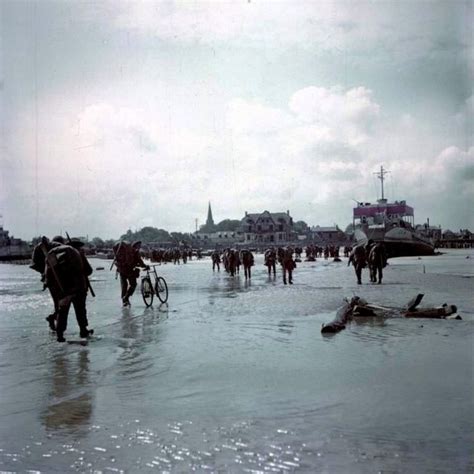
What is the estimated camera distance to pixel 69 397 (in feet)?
16.8

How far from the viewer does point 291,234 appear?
425ft

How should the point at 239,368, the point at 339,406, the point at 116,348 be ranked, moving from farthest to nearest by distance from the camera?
the point at 116,348 → the point at 239,368 → the point at 339,406

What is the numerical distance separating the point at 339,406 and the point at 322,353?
231 cm

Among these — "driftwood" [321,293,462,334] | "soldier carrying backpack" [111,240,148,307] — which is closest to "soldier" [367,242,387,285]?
"driftwood" [321,293,462,334]

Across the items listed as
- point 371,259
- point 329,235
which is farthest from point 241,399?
point 329,235

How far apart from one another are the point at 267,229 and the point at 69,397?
12290cm

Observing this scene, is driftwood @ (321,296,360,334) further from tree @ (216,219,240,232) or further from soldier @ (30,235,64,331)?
tree @ (216,219,240,232)

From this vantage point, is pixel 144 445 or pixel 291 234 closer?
pixel 144 445

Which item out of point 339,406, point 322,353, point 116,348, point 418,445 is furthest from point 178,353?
point 418,445

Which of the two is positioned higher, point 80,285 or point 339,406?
point 80,285

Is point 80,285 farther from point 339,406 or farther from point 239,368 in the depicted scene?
point 339,406

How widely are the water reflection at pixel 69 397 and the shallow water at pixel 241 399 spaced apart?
18 millimetres

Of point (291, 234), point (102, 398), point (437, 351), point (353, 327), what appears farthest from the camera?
point (291, 234)

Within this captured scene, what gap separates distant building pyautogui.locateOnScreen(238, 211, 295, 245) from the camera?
417 feet
